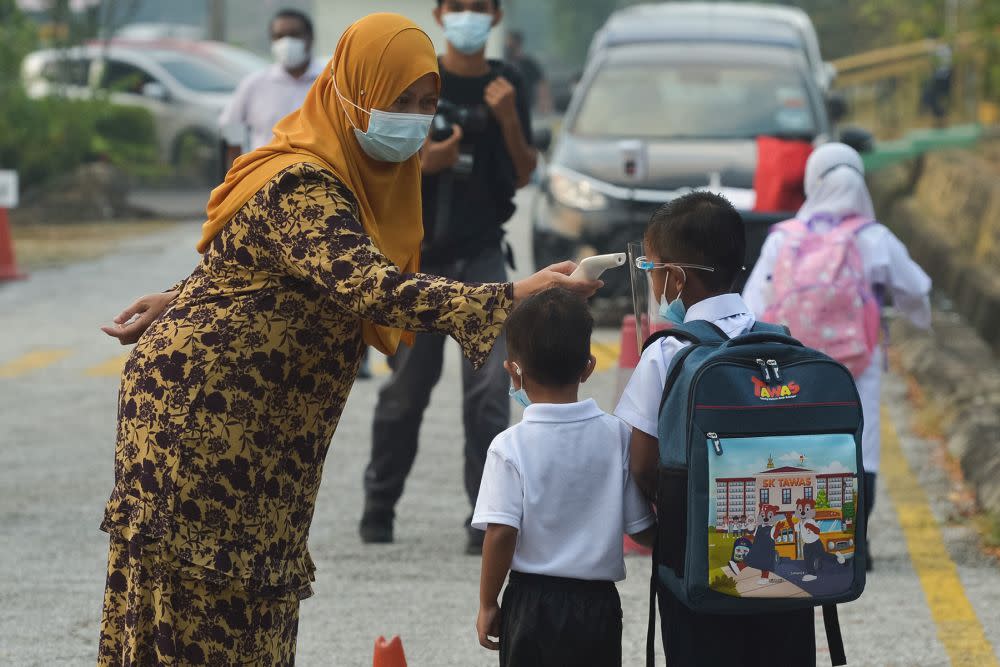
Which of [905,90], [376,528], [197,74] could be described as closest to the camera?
[376,528]

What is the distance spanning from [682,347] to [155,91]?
20610 mm

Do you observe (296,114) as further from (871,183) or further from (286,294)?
(871,183)

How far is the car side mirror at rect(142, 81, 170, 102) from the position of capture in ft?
76.4

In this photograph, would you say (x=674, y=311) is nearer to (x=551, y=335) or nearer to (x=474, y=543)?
(x=551, y=335)

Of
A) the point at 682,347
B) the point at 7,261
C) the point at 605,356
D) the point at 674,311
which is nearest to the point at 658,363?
the point at 682,347

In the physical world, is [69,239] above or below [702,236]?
below

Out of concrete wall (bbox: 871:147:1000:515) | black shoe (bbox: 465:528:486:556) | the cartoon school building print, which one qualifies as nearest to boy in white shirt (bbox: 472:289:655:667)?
the cartoon school building print

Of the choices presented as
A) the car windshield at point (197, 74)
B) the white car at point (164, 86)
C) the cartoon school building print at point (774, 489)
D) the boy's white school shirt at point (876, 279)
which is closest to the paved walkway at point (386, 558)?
the boy's white school shirt at point (876, 279)

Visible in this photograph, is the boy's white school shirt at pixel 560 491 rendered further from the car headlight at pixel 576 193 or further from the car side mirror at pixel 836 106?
the car side mirror at pixel 836 106

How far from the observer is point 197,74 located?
80.9 ft

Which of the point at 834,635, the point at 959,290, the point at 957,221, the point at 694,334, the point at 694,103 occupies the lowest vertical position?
the point at 959,290

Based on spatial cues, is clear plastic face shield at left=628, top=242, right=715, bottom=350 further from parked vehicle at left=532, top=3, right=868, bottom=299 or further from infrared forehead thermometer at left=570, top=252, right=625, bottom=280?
parked vehicle at left=532, top=3, right=868, bottom=299

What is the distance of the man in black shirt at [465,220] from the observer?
612 cm

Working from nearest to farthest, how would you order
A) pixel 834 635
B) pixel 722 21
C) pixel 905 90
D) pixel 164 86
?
pixel 834 635 < pixel 722 21 < pixel 164 86 < pixel 905 90
